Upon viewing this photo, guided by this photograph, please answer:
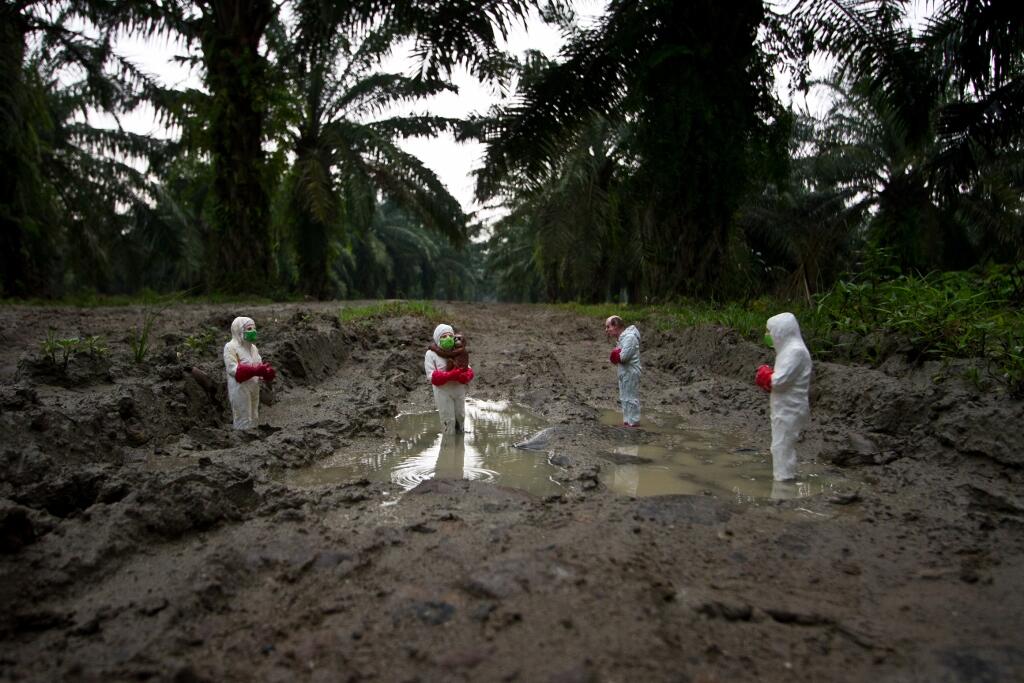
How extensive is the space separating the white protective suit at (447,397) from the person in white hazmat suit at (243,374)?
122 centimetres

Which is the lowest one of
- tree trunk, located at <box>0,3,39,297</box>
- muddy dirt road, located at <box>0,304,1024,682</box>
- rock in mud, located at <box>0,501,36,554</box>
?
muddy dirt road, located at <box>0,304,1024,682</box>

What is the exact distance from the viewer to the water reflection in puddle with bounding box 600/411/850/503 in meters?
3.69

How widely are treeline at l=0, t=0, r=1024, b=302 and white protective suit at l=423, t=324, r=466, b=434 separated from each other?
3.25 metres

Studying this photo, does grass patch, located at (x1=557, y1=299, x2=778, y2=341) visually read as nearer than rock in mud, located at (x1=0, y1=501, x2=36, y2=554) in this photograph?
No

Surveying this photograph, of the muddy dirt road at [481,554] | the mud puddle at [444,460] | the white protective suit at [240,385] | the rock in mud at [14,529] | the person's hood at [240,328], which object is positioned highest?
the person's hood at [240,328]

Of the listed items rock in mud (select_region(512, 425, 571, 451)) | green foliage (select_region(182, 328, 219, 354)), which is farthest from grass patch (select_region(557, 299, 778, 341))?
green foliage (select_region(182, 328, 219, 354))

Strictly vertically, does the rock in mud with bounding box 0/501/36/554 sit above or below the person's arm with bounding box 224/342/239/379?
below

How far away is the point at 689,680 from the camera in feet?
5.69

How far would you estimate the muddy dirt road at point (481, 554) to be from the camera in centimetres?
186

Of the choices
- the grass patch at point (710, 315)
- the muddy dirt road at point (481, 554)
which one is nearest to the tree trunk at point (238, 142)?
the grass patch at point (710, 315)

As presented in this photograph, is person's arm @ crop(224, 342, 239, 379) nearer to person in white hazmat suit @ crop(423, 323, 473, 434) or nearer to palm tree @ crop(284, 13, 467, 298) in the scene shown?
person in white hazmat suit @ crop(423, 323, 473, 434)

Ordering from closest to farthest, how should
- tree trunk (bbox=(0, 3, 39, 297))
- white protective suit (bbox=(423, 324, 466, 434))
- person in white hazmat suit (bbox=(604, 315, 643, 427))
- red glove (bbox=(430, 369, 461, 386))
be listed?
red glove (bbox=(430, 369, 461, 386)), white protective suit (bbox=(423, 324, 466, 434)), person in white hazmat suit (bbox=(604, 315, 643, 427)), tree trunk (bbox=(0, 3, 39, 297))

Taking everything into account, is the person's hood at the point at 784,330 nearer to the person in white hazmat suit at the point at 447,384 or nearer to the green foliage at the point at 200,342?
the person in white hazmat suit at the point at 447,384

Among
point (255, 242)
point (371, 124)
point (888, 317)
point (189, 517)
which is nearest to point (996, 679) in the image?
point (189, 517)
